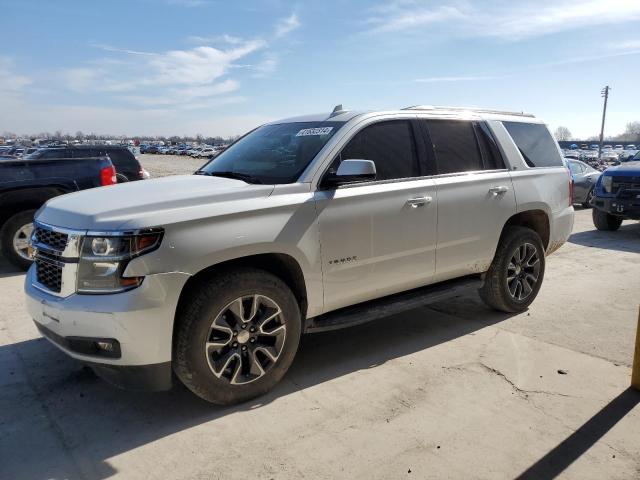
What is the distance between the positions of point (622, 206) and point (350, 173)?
26.8 ft

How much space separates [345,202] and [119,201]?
151 centimetres

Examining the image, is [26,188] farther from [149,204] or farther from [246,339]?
[246,339]

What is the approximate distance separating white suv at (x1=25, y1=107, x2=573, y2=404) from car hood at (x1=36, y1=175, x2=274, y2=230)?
1 centimetres

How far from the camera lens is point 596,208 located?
34.1ft

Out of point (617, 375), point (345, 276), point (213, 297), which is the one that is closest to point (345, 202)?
point (345, 276)

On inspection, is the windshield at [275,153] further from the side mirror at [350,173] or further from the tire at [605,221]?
the tire at [605,221]

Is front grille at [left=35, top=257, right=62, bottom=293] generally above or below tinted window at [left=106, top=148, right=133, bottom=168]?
below

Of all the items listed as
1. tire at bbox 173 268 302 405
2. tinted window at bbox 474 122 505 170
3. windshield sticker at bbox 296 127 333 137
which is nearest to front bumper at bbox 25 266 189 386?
tire at bbox 173 268 302 405

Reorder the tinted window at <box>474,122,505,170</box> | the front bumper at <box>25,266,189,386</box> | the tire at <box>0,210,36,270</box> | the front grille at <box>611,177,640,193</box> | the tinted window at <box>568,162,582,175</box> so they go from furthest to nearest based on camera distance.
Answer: the tinted window at <box>568,162,582,175</box> < the front grille at <box>611,177,640,193</box> < the tire at <box>0,210,36,270</box> < the tinted window at <box>474,122,505,170</box> < the front bumper at <box>25,266,189,386</box>

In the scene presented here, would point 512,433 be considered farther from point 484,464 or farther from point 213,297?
point 213,297

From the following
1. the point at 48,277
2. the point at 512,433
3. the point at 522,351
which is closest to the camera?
the point at 512,433

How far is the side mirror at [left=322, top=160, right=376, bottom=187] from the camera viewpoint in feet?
11.5

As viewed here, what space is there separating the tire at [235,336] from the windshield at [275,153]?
837 millimetres

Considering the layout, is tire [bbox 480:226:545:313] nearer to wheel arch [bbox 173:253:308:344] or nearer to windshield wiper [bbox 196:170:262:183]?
wheel arch [bbox 173:253:308:344]
